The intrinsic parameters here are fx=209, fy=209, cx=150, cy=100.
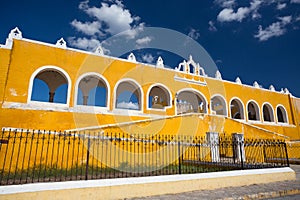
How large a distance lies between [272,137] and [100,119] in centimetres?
1239

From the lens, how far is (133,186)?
17.7 ft

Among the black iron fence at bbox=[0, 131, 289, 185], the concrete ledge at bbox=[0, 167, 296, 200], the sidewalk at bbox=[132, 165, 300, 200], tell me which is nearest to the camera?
the concrete ledge at bbox=[0, 167, 296, 200]

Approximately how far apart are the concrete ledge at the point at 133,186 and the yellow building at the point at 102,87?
4641 mm

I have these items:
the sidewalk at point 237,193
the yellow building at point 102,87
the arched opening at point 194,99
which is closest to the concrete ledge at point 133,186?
the sidewalk at point 237,193

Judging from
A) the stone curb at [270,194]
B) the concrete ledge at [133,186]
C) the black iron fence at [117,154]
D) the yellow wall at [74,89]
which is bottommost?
the stone curb at [270,194]

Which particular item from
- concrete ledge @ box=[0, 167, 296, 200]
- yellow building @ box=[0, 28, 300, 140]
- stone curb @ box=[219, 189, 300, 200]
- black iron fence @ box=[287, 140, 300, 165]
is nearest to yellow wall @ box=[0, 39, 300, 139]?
yellow building @ box=[0, 28, 300, 140]

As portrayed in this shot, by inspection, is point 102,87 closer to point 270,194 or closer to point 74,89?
point 74,89

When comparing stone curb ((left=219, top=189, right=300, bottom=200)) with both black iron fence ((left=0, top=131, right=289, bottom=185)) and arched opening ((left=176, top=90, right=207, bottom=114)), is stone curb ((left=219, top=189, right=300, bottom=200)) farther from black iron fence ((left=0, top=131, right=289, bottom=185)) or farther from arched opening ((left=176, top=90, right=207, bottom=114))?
arched opening ((left=176, top=90, right=207, bottom=114))

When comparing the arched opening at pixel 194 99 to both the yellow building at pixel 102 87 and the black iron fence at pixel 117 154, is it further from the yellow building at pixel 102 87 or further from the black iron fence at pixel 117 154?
the black iron fence at pixel 117 154

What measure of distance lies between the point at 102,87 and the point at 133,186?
1009 centimetres

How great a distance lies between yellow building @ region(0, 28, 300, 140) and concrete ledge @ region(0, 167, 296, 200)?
464 cm

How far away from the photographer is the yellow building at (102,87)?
9.73 m

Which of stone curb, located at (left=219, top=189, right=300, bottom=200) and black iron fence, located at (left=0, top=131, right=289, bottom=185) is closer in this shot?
stone curb, located at (left=219, top=189, right=300, bottom=200)

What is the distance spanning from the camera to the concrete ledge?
4523mm
